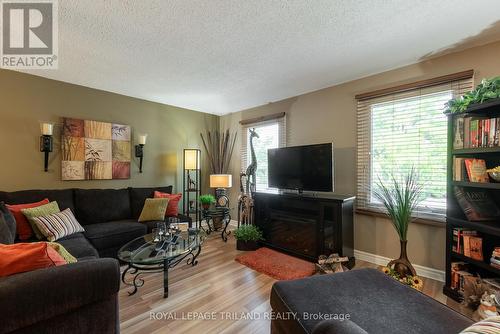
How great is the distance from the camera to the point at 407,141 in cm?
242

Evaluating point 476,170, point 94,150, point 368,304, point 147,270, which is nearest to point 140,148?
point 94,150

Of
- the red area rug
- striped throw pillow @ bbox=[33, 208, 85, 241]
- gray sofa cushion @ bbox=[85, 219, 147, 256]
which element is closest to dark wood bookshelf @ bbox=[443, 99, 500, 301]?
the red area rug

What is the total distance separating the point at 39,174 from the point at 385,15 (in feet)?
13.5

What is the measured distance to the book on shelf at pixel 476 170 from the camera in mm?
1818

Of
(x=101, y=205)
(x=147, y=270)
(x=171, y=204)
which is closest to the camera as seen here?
(x=147, y=270)

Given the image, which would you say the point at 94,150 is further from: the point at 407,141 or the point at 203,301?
the point at 407,141

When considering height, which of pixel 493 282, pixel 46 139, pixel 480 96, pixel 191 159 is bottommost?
pixel 493 282

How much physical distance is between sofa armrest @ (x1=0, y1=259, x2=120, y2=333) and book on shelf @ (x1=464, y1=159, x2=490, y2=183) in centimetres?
281

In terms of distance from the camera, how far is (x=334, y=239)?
253 centimetres

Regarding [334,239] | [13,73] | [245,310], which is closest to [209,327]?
[245,310]

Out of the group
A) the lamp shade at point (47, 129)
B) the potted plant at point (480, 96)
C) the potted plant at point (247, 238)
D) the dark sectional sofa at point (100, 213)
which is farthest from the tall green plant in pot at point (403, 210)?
the lamp shade at point (47, 129)

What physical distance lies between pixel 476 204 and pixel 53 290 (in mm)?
3115

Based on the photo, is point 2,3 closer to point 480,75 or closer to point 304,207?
point 304,207

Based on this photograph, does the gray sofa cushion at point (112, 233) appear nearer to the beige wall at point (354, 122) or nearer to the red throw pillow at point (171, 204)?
the red throw pillow at point (171, 204)
